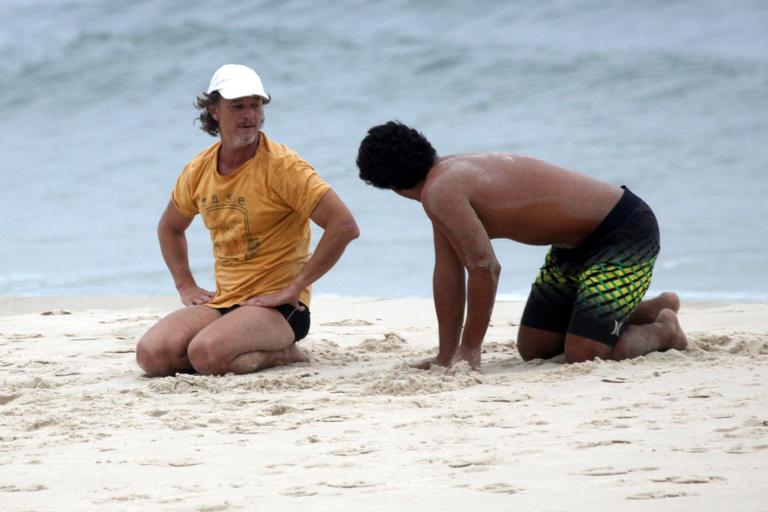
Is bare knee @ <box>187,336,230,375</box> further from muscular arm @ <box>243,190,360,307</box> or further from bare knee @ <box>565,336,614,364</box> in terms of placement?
bare knee @ <box>565,336,614,364</box>

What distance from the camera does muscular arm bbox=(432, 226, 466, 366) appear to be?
4.59 metres

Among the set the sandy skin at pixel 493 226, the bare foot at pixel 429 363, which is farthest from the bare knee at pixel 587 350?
the bare foot at pixel 429 363

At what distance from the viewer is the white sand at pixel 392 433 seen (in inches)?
106

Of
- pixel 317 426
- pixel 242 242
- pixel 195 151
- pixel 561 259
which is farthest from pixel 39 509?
pixel 195 151

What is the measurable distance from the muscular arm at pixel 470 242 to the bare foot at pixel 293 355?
37.7 inches

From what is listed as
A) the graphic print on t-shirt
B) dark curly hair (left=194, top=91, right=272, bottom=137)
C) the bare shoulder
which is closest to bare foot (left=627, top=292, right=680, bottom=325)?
the bare shoulder

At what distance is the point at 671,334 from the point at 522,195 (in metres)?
0.83

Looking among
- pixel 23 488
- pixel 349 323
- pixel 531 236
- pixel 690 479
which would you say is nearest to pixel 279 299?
pixel 531 236

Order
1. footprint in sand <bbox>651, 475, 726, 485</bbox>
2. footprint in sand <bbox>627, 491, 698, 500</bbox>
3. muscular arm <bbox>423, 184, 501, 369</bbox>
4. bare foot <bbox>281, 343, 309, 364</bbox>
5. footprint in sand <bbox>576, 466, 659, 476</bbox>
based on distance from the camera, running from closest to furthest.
→ footprint in sand <bbox>627, 491, 698, 500</bbox> → footprint in sand <bbox>651, 475, 726, 485</bbox> → footprint in sand <bbox>576, 466, 659, 476</bbox> → muscular arm <bbox>423, 184, 501, 369</bbox> → bare foot <bbox>281, 343, 309, 364</bbox>

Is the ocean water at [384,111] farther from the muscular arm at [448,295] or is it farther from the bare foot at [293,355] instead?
the muscular arm at [448,295]

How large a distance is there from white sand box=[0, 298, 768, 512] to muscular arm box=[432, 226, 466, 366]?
18 centimetres

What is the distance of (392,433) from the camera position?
136 inches

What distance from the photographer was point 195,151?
15.5 meters

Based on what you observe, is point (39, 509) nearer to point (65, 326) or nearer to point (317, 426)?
point (317, 426)
